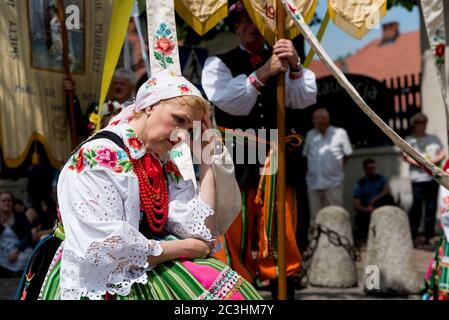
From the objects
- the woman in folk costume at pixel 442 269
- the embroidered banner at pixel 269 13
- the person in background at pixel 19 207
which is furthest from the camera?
the person in background at pixel 19 207

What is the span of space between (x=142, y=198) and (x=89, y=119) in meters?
2.29

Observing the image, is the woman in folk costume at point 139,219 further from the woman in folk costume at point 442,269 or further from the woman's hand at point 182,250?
the woman in folk costume at point 442,269

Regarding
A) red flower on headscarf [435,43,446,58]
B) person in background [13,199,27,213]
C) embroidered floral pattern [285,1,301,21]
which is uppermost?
embroidered floral pattern [285,1,301,21]

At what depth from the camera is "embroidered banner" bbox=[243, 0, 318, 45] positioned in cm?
386

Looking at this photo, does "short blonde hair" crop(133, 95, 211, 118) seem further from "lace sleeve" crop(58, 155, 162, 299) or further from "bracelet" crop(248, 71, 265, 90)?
"bracelet" crop(248, 71, 265, 90)

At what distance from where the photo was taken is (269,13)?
153 inches

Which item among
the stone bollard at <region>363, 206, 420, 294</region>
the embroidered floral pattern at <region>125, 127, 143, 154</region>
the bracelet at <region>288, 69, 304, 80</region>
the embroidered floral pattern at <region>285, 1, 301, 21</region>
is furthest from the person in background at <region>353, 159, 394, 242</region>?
the embroidered floral pattern at <region>125, 127, 143, 154</region>

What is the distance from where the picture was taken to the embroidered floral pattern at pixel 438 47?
3.69 meters

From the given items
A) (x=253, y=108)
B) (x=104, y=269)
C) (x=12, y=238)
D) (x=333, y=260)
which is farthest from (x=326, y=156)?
(x=104, y=269)

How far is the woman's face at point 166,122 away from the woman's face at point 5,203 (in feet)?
17.1

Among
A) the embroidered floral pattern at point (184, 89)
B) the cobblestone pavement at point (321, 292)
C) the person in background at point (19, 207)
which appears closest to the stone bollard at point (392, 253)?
the cobblestone pavement at point (321, 292)

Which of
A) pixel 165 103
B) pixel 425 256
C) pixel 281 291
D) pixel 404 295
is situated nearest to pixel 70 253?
pixel 165 103

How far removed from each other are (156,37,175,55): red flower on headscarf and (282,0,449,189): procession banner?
0.57m

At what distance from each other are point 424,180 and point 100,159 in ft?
21.8
